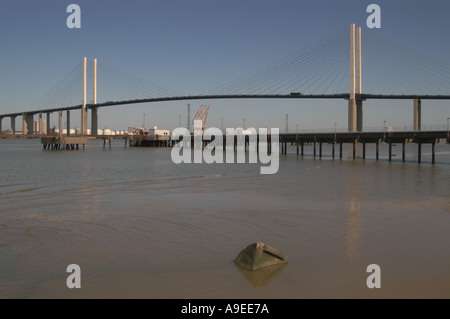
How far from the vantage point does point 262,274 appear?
7.48 metres

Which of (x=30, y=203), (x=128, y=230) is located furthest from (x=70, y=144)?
(x=128, y=230)

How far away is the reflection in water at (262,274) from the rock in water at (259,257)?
0.28 ft

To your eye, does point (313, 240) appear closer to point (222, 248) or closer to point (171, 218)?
point (222, 248)

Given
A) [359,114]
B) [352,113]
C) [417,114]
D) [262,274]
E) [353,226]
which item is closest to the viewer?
[262,274]

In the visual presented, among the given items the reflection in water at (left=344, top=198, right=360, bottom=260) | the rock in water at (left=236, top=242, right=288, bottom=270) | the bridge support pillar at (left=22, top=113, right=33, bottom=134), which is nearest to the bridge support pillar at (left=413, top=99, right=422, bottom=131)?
the reflection in water at (left=344, top=198, right=360, bottom=260)

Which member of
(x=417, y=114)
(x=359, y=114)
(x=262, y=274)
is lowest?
(x=262, y=274)

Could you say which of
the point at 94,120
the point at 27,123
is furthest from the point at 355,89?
the point at 27,123

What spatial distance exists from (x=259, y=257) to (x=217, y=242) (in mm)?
2176

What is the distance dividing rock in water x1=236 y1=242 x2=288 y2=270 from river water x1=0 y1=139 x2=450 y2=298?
19 cm

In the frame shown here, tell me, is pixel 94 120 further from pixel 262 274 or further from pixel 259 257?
pixel 262 274

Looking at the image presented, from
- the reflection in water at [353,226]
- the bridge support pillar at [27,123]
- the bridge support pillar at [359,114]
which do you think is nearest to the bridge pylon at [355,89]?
the bridge support pillar at [359,114]

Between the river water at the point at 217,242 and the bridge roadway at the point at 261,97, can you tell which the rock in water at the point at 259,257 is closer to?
the river water at the point at 217,242

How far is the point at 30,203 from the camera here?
50.1ft

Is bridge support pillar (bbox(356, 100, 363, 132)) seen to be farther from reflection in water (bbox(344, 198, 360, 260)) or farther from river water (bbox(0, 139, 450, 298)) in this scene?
reflection in water (bbox(344, 198, 360, 260))
